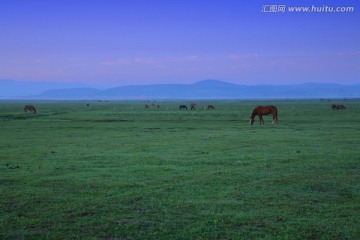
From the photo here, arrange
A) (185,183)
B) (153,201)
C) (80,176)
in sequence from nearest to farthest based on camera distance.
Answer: (153,201) < (185,183) < (80,176)

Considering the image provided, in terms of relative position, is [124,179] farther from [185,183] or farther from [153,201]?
[153,201]

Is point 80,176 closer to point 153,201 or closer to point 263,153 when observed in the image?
point 153,201

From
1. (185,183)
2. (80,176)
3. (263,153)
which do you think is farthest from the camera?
(263,153)

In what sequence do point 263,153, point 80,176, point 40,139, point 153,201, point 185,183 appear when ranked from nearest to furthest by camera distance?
point 153,201, point 185,183, point 80,176, point 263,153, point 40,139

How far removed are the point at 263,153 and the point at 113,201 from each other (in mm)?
10695

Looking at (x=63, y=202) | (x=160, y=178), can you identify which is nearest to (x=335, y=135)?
(x=160, y=178)

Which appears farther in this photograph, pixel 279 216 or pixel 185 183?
pixel 185 183

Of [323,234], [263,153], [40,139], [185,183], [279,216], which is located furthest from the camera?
[40,139]

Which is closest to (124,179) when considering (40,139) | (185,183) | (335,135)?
(185,183)

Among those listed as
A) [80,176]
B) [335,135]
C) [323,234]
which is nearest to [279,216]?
[323,234]

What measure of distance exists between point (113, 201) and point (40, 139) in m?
18.5

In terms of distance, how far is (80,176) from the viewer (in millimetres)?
14695

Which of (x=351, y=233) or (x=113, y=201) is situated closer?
(x=351, y=233)

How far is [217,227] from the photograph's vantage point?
29.7 ft
